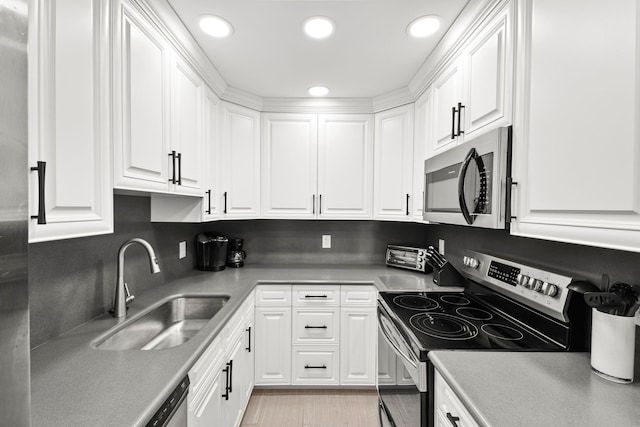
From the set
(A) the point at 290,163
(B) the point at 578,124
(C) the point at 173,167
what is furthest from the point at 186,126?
(B) the point at 578,124

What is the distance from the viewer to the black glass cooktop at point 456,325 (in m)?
1.19

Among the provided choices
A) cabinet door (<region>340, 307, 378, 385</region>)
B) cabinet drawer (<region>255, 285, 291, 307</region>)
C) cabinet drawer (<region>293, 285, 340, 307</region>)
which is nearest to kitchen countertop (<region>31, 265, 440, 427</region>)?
cabinet drawer (<region>255, 285, 291, 307</region>)

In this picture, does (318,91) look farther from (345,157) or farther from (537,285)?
(537,285)

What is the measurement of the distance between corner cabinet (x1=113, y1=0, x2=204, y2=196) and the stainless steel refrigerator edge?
81cm

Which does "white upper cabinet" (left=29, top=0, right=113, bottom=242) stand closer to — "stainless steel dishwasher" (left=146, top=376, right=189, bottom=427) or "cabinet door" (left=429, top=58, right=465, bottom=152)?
"stainless steel dishwasher" (left=146, top=376, right=189, bottom=427)

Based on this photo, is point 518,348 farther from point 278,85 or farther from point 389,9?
point 278,85

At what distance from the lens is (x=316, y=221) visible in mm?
2918

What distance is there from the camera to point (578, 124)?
842 mm

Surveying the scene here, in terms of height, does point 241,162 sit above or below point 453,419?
above

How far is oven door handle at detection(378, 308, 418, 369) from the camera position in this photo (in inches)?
50.7

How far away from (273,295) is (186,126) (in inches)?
52.3

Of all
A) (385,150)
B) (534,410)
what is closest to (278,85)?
(385,150)

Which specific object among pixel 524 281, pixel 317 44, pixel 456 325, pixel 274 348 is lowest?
pixel 274 348

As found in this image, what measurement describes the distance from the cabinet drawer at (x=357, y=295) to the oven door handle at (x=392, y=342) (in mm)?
363
